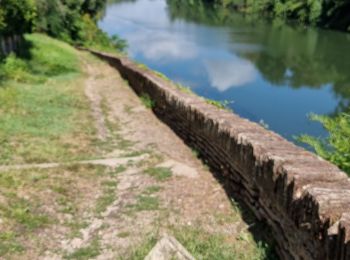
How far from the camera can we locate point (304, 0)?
7225cm


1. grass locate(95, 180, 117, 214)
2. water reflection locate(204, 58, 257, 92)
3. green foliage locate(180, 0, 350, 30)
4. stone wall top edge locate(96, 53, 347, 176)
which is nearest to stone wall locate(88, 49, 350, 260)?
stone wall top edge locate(96, 53, 347, 176)

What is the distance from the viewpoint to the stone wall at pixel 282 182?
3787mm

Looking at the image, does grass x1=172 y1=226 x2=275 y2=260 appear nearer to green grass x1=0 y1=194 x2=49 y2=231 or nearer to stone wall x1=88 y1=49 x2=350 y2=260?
stone wall x1=88 y1=49 x2=350 y2=260

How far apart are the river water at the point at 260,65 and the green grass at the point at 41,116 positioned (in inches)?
171

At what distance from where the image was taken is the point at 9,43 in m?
20.5

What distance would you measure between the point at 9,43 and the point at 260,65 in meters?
18.5

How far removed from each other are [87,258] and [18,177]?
244cm

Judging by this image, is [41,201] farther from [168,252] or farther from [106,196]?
[168,252]

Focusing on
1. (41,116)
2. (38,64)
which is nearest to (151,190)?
(41,116)

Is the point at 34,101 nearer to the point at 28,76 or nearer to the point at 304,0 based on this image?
the point at 28,76

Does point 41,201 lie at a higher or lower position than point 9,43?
higher

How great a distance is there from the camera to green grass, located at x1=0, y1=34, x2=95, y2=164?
341 inches

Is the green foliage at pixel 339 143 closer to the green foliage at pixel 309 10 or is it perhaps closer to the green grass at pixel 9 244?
the green grass at pixel 9 244

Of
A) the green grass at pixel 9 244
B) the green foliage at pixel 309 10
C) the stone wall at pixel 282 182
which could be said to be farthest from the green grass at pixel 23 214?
the green foliage at pixel 309 10
